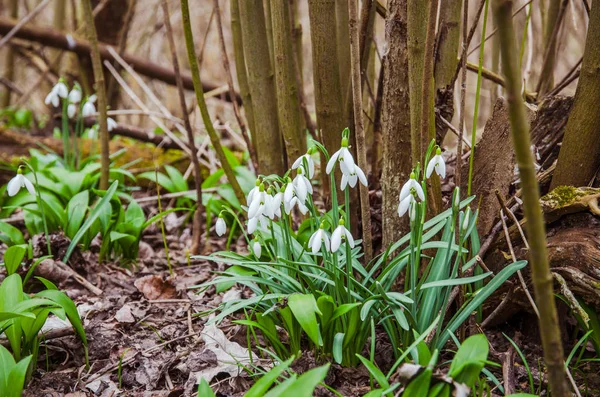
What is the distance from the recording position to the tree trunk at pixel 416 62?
6.64 feet

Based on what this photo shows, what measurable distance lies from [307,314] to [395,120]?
0.94 m

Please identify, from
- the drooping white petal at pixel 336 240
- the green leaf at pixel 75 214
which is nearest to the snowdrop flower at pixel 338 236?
the drooping white petal at pixel 336 240

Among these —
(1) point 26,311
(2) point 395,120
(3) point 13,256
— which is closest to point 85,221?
(3) point 13,256

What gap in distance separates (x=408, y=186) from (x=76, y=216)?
7.07ft

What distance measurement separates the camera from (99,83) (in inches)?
131

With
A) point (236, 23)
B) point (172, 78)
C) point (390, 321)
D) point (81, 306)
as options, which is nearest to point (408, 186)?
point (390, 321)

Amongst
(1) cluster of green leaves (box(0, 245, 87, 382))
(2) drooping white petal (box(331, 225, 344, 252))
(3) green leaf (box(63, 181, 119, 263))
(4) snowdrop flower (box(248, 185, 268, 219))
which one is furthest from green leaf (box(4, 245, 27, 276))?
(2) drooping white petal (box(331, 225, 344, 252))

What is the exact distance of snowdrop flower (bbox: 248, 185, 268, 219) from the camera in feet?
5.97

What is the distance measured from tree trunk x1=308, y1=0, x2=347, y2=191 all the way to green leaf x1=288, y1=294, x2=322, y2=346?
3.29ft

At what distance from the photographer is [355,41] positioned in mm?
1949

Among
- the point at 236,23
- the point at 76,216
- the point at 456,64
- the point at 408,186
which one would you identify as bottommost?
the point at 76,216

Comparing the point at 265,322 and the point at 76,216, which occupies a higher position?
the point at 76,216

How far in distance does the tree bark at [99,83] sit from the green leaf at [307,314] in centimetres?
219

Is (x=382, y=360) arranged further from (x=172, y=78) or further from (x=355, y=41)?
(x=172, y=78)
